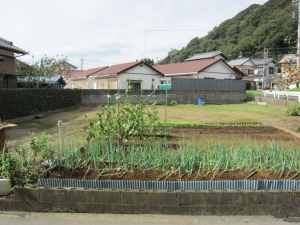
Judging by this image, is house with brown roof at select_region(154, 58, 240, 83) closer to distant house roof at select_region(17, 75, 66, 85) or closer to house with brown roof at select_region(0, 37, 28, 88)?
distant house roof at select_region(17, 75, 66, 85)

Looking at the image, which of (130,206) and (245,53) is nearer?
(130,206)

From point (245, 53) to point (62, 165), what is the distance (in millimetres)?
71341

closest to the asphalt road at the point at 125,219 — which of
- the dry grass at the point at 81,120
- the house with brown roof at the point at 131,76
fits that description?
the dry grass at the point at 81,120

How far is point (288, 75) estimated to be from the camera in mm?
5336

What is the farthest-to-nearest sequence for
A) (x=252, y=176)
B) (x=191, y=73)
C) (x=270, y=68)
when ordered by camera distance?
(x=270, y=68)
(x=191, y=73)
(x=252, y=176)

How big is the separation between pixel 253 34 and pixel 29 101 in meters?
65.1

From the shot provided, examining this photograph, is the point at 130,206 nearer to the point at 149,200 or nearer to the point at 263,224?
the point at 149,200

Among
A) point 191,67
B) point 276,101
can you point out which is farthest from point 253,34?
point 276,101

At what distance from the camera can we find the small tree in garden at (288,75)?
5.04 m

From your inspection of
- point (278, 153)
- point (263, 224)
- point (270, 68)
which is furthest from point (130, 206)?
point (270, 68)

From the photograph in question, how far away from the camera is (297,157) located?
3418mm

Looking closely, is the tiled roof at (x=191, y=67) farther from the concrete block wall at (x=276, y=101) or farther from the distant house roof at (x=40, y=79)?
the distant house roof at (x=40, y=79)

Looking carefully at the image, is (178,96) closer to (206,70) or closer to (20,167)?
(206,70)

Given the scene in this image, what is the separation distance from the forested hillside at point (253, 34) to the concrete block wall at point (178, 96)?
108ft
